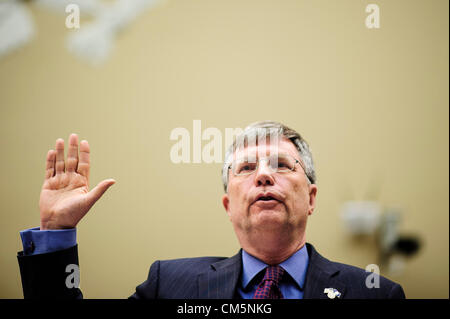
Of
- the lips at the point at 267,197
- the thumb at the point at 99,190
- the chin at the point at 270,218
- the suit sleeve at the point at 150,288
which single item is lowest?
the suit sleeve at the point at 150,288

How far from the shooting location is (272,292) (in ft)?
4.29

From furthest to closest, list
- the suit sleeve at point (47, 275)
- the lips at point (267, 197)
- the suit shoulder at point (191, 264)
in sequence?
the suit shoulder at point (191, 264) < the lips at point (267, 197) < the suit sleeve at point (47, 275)

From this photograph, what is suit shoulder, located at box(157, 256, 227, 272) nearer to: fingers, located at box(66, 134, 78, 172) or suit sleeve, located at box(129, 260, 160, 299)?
suit sleeve, located at box(129, 260, 160, 299)

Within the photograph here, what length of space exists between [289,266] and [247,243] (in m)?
0.18

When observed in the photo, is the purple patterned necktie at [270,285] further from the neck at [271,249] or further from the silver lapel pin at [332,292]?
the silver lapel pin at [332,292]

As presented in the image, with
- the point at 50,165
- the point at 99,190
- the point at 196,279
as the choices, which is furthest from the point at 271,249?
the point at 50,165

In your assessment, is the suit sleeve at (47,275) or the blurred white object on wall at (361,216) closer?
the suit sleeve at (47,275)

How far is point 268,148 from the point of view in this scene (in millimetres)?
1456

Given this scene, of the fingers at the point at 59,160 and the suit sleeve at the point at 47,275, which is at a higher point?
the fingers at the point at 59,160

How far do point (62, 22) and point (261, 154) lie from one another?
144cm

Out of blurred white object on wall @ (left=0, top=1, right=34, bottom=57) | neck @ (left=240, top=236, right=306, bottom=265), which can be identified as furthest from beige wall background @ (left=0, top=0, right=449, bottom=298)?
neck @ (left=240, top=236, right=306, bottom=265)

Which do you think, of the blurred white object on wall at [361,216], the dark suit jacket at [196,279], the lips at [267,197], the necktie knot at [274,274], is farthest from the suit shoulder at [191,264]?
the blurred white object on wall at [361,216]

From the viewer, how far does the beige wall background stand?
1911mm

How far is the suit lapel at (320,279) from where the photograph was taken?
1307mm
